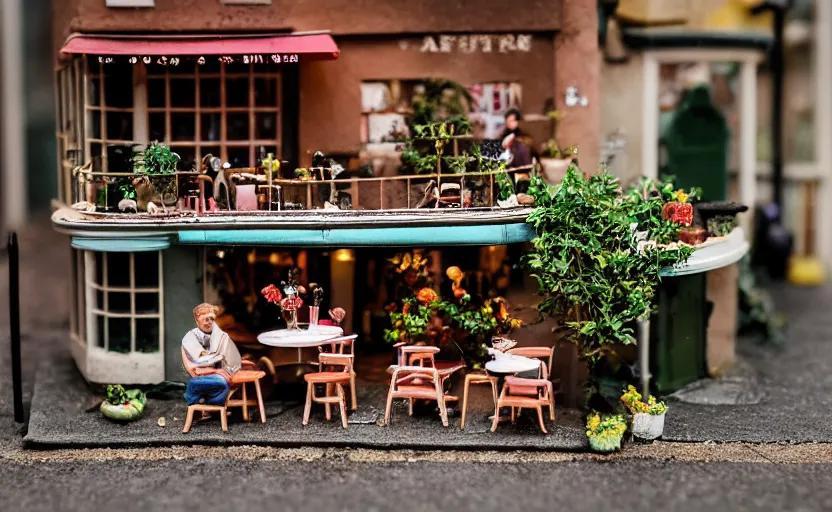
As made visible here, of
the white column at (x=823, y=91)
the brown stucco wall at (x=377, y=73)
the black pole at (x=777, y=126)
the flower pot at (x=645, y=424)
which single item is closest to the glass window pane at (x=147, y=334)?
the brown stucco wall at (x=377, y=73)

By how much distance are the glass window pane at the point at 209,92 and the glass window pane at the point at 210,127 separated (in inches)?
7.7

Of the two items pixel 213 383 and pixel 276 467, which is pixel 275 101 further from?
pixel 276 467

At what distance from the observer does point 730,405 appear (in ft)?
56.0

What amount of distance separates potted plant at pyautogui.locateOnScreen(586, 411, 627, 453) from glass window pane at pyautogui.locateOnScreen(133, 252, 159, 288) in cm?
709

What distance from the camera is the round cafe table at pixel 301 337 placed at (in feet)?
50.2

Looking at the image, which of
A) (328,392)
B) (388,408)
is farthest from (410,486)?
(328,392)

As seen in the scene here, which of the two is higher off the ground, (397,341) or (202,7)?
(202,7)

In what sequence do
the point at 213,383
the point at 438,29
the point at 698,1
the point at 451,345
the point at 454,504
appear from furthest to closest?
the point at 698,1 < the point at 438,29 < the point at 451,345 < the point at 213,383 < the point at 454,504

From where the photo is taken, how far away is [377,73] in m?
17.7

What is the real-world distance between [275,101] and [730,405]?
8878 millimetres

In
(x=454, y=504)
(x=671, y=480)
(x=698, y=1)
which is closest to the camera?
(x=454, y=504)

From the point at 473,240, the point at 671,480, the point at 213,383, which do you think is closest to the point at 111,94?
the point at 213,383

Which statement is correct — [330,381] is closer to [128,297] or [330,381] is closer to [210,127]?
[128,297]

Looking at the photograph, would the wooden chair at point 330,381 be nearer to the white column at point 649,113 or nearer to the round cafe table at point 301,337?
the round cafe table at point 301,337
